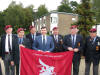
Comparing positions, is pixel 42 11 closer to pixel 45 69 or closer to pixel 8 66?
pixel 8 66

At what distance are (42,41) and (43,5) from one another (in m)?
86.8

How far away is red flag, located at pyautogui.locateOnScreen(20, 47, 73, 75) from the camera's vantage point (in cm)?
536

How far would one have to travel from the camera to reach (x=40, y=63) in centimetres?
536

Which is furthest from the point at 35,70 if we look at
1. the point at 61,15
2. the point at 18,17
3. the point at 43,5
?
the point at 43,5

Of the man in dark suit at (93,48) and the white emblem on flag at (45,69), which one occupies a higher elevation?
the man in dark suit at (93,48)

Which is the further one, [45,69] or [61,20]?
[61,20]

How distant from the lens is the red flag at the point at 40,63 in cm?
536

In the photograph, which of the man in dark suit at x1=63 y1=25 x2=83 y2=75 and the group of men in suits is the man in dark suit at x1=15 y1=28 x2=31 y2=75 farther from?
the man in dark suit at x1=63 y1=25 x2=83 y2=75

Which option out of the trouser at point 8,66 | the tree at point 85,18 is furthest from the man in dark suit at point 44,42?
the tree at point 85,18

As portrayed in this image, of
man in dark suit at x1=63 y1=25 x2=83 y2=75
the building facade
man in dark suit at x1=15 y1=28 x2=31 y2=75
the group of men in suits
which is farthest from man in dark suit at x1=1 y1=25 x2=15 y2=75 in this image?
the building facade

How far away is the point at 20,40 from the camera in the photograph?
20.2 ft

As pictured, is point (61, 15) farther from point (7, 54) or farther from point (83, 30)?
point (7, 54)

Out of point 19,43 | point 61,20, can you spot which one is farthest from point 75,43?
point 61,20

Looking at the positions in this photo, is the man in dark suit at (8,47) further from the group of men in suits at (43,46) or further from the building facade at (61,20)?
the building facade at (61,20)
